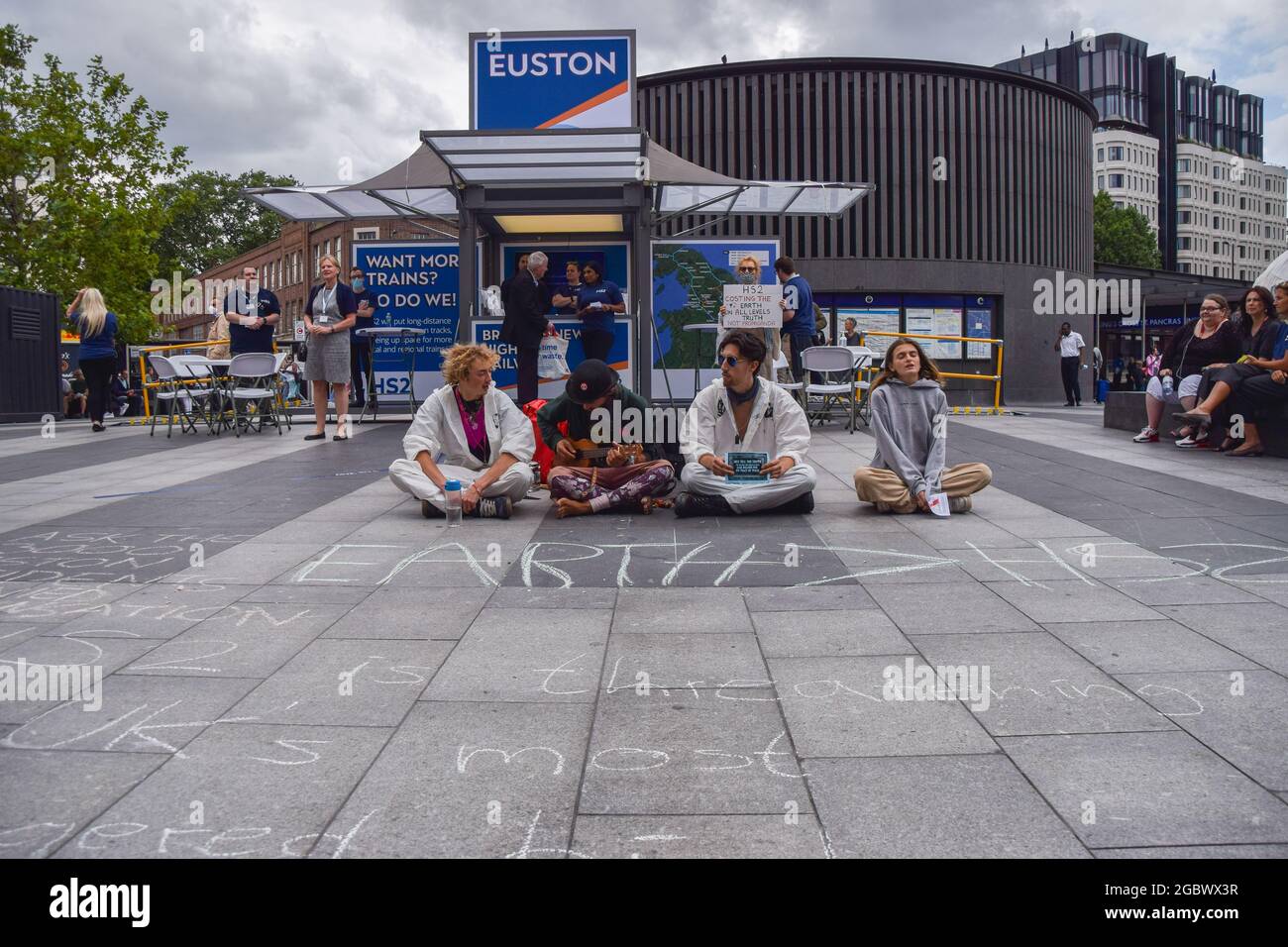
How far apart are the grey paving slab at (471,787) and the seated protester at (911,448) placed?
441 cm

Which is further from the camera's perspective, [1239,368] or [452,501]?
[1239,368]

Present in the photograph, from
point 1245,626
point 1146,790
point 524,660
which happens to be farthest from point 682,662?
point 1245,626

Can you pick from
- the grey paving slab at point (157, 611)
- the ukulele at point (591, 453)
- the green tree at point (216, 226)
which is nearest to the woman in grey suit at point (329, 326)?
the ukulele at point (591, 453)

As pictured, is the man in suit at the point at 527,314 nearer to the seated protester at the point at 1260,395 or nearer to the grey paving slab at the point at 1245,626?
the seated protester at the point at 1260,395

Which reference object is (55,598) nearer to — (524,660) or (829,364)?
(524,660)

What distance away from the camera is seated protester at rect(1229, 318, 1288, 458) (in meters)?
10.4

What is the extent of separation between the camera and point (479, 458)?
25.9 feet

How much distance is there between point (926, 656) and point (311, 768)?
Answer: 7.72 feet

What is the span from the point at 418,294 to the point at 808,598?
11547mm

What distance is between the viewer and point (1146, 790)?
3.01 meters

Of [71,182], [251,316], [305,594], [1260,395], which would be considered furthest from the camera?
[71,182]

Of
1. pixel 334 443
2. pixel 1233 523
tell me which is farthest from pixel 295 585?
pixel 334 443

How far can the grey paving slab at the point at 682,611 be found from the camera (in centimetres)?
482
